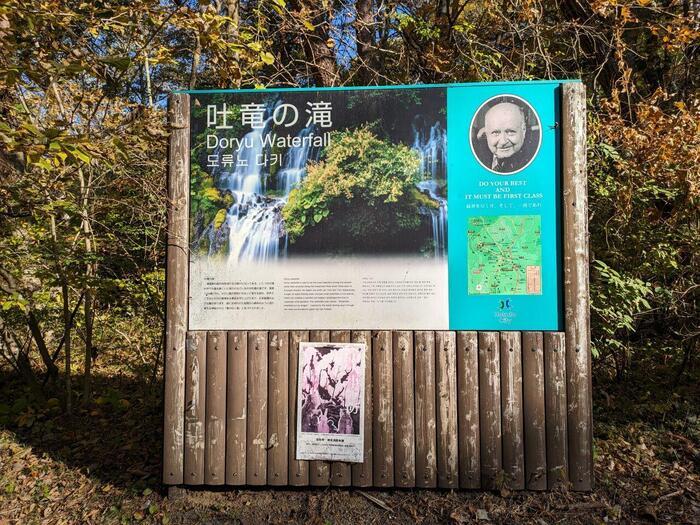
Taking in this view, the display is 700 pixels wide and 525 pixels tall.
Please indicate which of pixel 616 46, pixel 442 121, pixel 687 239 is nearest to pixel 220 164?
pixel 442 121

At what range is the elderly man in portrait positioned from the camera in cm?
355

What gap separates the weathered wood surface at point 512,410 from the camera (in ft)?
11.4

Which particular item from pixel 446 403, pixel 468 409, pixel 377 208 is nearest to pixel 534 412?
pixel 468 409

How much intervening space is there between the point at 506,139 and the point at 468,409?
72.5 inches

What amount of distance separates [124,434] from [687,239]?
5631mm

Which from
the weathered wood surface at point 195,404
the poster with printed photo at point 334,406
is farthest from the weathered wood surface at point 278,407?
the weathered wood surface at point 195,404

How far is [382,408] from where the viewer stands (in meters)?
3.58

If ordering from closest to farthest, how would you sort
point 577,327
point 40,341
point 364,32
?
point 577,327
point 40,341
point 364,32

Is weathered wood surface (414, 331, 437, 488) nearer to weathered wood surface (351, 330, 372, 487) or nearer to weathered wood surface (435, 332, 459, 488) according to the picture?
weathered wood surface (435, 332, 459, 488)

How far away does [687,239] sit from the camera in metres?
4.94

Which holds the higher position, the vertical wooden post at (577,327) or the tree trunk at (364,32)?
the tree trunk at (364,32)

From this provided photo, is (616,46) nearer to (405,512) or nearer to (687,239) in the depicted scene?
(687,239)

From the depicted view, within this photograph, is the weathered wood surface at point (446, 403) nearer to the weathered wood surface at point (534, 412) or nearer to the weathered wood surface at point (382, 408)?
the weathered wood surface at point (382, 408)

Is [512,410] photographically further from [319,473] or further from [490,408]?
[319,473]
